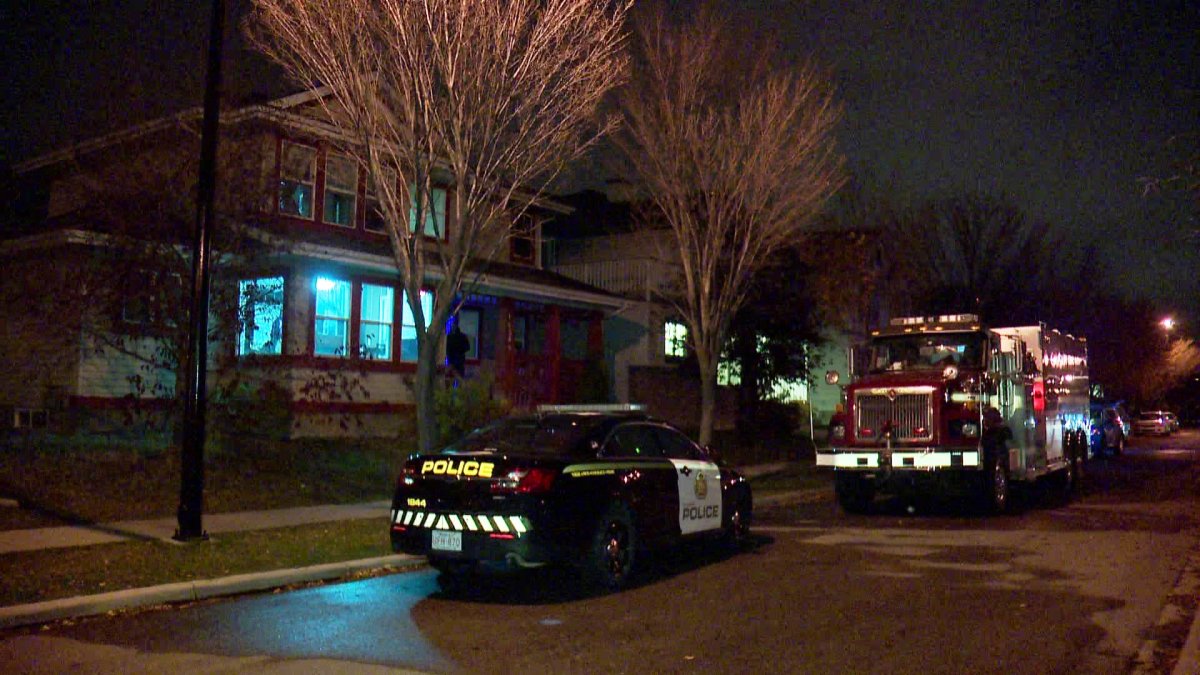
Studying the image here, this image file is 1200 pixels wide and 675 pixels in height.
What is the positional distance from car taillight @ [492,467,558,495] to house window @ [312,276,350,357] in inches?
538

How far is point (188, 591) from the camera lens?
9.12 meters

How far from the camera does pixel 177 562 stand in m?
10.2

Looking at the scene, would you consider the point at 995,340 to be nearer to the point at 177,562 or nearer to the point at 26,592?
the point at 177,562

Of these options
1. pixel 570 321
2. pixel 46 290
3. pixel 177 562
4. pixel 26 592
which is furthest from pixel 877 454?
pixel 570 321

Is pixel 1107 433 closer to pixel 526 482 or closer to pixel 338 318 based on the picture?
pixel 338 318

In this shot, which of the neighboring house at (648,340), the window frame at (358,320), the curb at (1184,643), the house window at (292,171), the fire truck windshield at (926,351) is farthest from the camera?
the neighboring house at (648,340)

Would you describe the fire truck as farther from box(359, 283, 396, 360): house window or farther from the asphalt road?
box(359, 283, 396, 360): house window

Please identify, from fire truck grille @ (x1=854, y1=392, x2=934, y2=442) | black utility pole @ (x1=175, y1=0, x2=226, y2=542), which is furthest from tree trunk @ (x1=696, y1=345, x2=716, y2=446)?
black utility pole @ (x1=175, y1=0, x2=226, y2=542)

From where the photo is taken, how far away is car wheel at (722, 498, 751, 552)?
12242 millimetres

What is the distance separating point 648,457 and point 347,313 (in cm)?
1355

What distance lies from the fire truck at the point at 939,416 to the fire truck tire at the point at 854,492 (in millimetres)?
17

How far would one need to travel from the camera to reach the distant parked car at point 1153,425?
173 ft

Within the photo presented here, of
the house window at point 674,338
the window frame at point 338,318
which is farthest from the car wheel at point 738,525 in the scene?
the house window at point 674,338

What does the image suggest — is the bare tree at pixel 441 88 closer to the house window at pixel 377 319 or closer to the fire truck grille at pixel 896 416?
the fire truck grille at pixel 896 416
